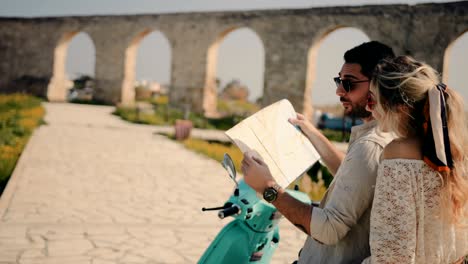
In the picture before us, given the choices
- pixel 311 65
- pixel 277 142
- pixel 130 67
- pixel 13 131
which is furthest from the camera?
pixel 130 67

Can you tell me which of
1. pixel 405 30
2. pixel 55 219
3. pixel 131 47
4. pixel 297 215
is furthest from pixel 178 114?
pixel 297 215

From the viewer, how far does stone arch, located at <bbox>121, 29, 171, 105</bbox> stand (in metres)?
21.8

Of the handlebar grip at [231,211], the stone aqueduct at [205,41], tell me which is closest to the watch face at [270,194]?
the handlebar grip at [231,211]

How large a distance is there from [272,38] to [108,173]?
12447mm

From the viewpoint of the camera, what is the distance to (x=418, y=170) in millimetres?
1331

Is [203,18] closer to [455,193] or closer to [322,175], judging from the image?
[322,175]

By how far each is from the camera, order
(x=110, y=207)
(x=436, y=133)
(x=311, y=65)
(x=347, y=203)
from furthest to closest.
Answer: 1. (x=311, y=65)
2. (x=110, y=207)
3. (x=347, y=203)
4. (x=436, y=133)

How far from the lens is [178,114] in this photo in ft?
58.6

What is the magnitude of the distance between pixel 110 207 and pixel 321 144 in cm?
342

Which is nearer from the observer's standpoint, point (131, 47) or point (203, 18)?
point (203, 18)

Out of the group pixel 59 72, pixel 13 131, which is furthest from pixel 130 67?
pixel 13 131

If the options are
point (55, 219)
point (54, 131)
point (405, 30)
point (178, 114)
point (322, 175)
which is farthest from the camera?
point (178, 114)

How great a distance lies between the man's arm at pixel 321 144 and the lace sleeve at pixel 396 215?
2.38 ft

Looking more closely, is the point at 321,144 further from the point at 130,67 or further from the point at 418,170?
the point at 130,67
